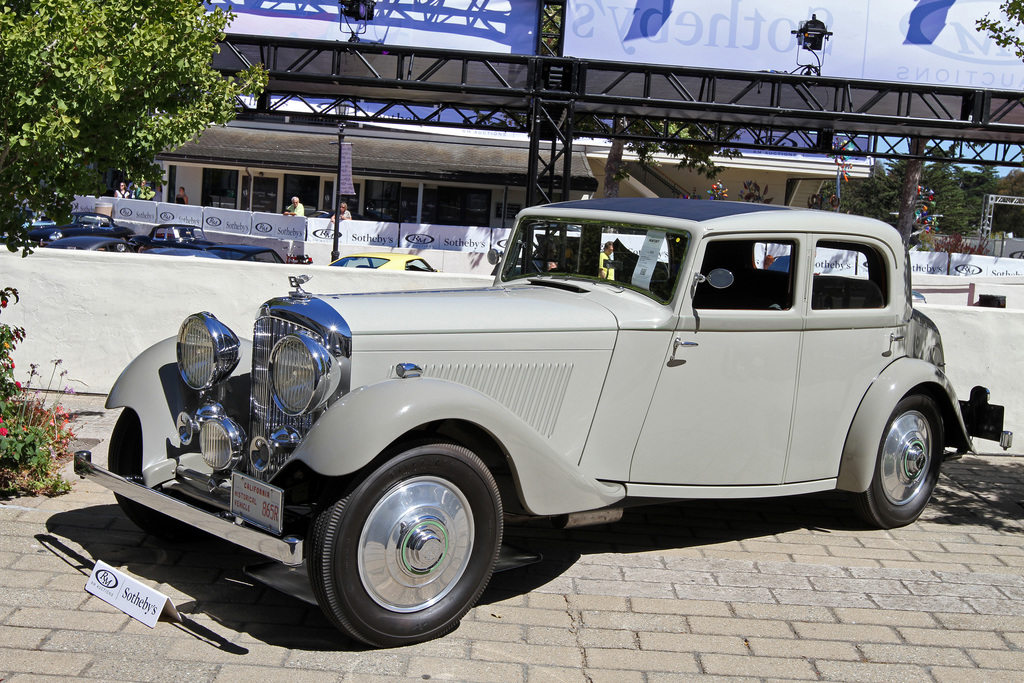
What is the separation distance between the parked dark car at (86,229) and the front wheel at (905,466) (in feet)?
49.0

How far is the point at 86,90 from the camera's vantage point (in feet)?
15.7

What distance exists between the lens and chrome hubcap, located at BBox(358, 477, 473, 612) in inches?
132

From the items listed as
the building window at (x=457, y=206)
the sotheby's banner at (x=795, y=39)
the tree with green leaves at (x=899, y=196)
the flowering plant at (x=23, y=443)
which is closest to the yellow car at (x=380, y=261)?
the sotheby's banner at (x=795, y=39)

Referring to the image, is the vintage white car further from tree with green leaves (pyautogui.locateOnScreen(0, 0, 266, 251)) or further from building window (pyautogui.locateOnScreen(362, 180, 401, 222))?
building window (pyautogui.locateOnScreen(362, 180, 401, 222))

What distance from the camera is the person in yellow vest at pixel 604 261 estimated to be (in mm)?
4539

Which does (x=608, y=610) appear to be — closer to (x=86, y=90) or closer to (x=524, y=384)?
(x=524, y=384)

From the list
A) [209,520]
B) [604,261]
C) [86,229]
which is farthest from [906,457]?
[86,229]

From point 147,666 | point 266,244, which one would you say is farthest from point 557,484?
point 266,244

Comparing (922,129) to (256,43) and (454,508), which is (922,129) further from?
(454,508)

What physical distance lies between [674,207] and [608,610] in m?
2.02

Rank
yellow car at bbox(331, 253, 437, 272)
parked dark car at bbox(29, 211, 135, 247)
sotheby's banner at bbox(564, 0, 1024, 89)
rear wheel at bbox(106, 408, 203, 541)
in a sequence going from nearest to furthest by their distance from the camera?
rear wheel at bbox(106, 408, 203, 541) → sotheby's banner at bbox(564, 0, 1024, 89) → yellow car at bbox(331, 253, 437, 272) → parked dark car at bbox(29, 211, 135, 247)

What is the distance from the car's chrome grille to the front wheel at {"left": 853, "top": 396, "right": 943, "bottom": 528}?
310 cm

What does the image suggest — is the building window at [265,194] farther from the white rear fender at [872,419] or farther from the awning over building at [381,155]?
the white rear fender at [872,419]

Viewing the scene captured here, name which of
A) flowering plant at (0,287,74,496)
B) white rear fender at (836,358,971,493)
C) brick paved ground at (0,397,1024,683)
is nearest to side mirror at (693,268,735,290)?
white rear fender at (836,358,971,493)
